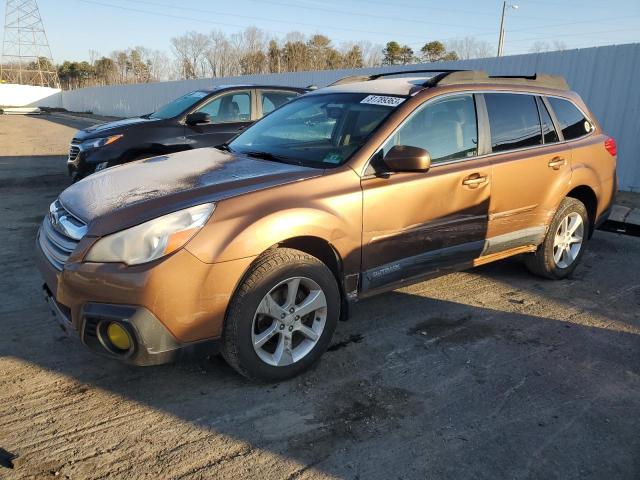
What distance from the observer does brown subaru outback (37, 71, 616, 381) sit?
9.01 feet

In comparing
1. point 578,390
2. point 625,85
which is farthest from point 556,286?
point 625,85

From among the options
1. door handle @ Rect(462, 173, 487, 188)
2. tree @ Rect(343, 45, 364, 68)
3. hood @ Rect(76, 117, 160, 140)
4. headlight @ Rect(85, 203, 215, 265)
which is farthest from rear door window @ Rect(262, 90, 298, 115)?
tree @ Rect(343, 45, 364, 68)

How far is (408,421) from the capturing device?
9.45 feet

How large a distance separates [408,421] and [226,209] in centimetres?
154

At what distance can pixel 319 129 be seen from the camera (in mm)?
4062

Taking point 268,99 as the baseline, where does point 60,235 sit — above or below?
below

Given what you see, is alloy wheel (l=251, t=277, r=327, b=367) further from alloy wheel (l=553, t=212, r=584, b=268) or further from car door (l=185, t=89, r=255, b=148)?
car door (l=185, t=89, r=255, b=148)

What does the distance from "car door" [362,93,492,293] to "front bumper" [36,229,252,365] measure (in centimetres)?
106

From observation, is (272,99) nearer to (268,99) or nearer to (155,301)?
(268,99)

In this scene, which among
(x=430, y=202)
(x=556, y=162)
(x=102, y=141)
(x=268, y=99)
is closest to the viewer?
(x=430, y=202)

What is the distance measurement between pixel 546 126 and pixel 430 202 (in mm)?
1766

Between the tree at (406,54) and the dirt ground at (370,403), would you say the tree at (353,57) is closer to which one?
the tree at (406,54)

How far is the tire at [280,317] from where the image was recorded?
294 centimetres

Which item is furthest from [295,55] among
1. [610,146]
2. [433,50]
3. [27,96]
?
[610,146]
